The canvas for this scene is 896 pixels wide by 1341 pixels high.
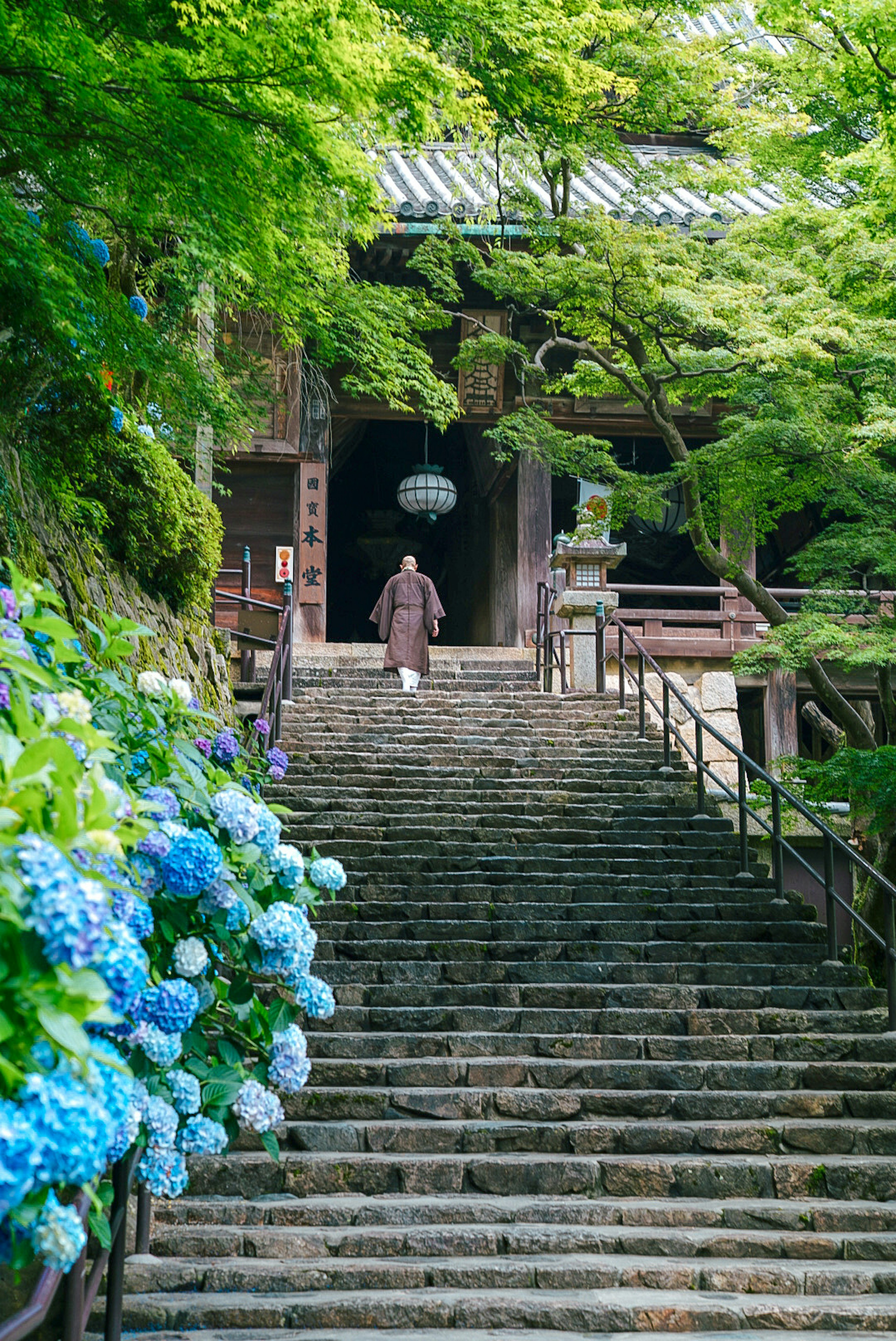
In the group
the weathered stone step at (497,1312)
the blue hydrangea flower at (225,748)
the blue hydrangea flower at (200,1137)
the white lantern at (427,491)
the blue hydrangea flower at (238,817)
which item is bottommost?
the weathered stone step at (497,1312)

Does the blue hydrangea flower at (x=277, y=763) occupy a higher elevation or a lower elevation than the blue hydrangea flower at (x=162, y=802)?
higher

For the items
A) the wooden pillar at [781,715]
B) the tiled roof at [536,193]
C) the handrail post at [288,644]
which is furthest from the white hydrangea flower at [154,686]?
the wooden pillar at [781,715]

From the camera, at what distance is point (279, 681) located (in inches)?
448

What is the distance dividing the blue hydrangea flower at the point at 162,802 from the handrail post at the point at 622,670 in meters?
9.66

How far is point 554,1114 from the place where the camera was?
5730 mm

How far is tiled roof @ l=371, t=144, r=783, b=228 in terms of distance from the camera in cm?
1141

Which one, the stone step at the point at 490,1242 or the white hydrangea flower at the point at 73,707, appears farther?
the stone step at the point at 490,1242

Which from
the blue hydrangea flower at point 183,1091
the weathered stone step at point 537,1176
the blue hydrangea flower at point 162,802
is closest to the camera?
the blue hydrangea flower at point 162,802

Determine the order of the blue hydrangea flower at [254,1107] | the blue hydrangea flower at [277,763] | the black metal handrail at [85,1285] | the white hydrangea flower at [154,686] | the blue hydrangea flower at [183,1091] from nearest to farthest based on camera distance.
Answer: the black metal handrail at [85,1285] → the blue hydrangea flower at [183,1091] → the blue hydrangea flower at [254,1107] → the white hydrangea flower at [154,686] → the blue hydrangea flower at [277,763]

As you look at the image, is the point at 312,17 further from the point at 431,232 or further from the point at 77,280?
the point at 431,232

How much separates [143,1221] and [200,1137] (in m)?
2.33

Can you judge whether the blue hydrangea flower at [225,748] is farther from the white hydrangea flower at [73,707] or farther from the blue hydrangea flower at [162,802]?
the white hydrangea flower at [73,707]

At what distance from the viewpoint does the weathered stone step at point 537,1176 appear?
5137 mm

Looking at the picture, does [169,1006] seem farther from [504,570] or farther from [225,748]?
[504,570]
